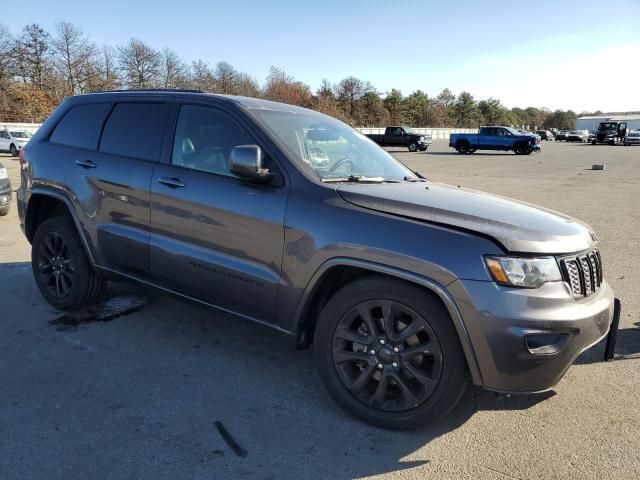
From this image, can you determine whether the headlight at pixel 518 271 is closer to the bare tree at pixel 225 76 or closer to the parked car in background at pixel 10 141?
the parked car in background at pixel 10 141

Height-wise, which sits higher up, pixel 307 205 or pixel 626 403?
pixel 307 205

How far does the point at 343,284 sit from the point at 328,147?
3.84 ft

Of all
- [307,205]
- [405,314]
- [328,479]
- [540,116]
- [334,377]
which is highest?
[540,116]

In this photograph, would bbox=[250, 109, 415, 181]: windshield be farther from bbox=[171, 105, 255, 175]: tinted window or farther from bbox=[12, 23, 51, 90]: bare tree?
bbox=[12, 23, 51, 90]: bare tree

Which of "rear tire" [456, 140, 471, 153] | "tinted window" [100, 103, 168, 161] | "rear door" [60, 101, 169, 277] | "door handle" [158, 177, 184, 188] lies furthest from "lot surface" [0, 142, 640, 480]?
"rear tire" [456, 140, 471, 153]

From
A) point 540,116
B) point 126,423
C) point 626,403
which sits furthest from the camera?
point 540,116

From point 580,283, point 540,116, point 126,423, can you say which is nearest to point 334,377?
point 126,423

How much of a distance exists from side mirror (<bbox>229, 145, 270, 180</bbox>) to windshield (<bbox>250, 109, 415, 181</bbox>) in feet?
0.86

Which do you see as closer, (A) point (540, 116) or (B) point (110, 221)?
(B) point (110, 221)

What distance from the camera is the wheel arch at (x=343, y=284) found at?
97.8 inches

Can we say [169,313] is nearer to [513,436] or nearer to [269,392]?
[269,392]

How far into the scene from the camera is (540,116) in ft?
481

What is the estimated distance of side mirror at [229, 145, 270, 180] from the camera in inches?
117

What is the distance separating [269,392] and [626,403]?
88.8 inches
